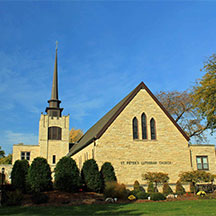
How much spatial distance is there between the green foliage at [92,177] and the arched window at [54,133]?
22141mm

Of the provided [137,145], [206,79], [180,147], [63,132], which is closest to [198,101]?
[206,79]

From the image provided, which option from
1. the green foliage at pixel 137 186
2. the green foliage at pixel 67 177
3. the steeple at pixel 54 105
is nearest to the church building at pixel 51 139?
the steeple at pixel 54 105

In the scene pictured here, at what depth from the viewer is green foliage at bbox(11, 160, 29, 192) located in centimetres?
2203

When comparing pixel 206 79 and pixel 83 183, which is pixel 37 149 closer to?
pixel 83 183

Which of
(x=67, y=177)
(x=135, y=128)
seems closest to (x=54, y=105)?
(x=135, y=128)

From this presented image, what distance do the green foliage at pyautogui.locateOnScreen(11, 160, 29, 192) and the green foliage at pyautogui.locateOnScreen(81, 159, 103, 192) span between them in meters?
5.05

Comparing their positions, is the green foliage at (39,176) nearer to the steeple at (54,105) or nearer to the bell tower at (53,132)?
the bell tower at (53,132)

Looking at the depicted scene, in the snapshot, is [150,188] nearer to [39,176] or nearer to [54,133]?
[39,176]

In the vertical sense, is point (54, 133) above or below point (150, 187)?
above

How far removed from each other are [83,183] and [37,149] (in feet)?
70.1

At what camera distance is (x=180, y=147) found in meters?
27.8

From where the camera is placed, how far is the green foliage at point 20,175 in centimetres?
2203

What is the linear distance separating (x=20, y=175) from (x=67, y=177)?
395cm

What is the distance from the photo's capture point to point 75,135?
7225 cm
